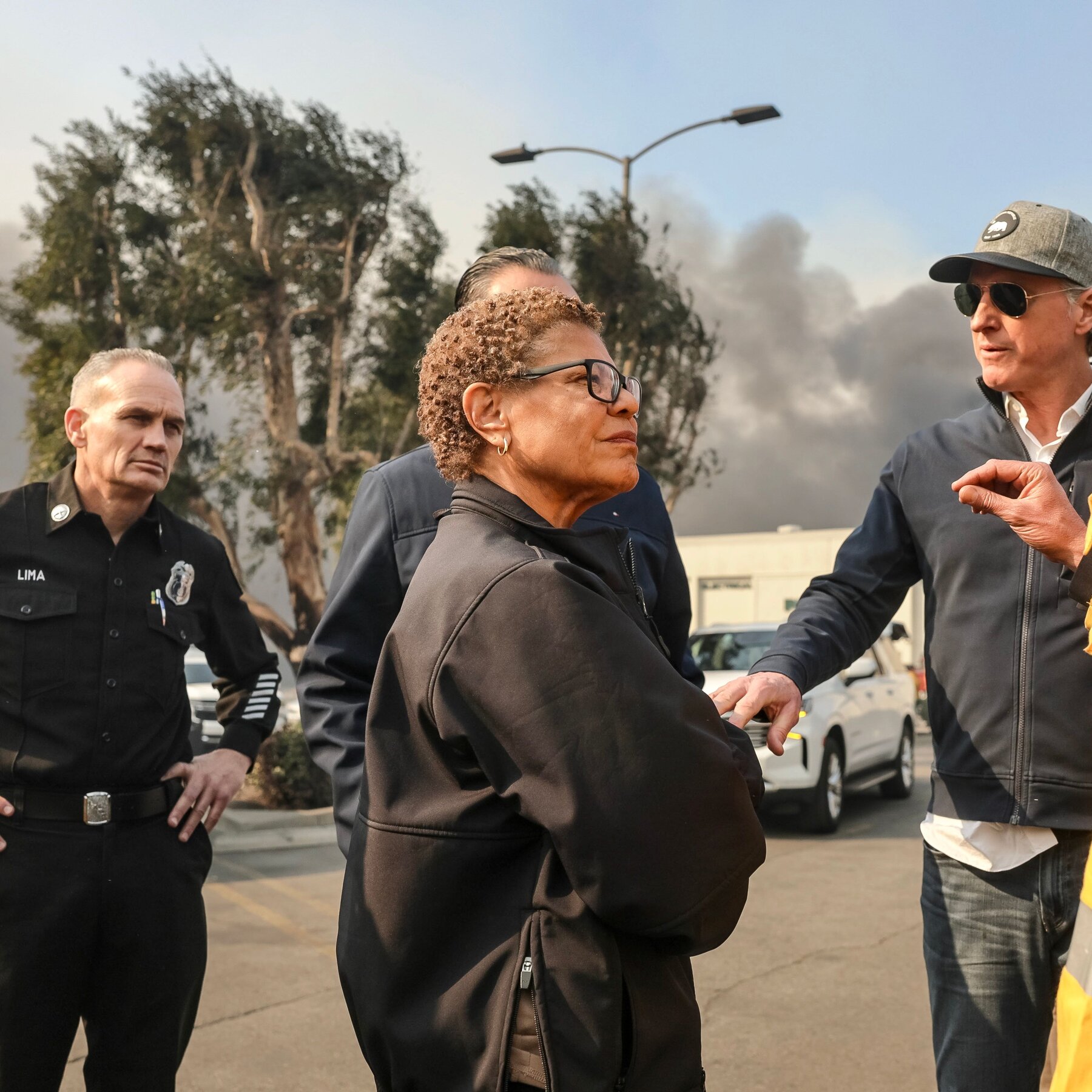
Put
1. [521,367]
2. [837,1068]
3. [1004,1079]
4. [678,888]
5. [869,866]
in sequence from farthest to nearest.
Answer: [869,866] → [837,1068] → [1004,1079] → [521,367] → [678,888]

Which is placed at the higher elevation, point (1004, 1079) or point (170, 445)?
point (170, 445)

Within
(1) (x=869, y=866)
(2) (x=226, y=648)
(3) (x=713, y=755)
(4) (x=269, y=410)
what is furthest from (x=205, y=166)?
(3) (x=713, y=755)

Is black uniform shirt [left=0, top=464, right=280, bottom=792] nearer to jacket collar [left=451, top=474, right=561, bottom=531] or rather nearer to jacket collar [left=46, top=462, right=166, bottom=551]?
jacket collar [left=46, top=462, right=166, bottom=551]

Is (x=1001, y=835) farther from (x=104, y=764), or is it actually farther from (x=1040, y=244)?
(x=104, y=764)

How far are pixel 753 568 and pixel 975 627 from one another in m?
40.6

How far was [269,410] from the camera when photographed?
15570mm

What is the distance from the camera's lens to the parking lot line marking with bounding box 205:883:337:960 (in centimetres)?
641

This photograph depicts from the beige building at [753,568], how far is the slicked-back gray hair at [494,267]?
3800 cm

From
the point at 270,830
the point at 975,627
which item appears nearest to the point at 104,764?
the point at 975,627

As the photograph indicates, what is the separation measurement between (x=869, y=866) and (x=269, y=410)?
10066 mm

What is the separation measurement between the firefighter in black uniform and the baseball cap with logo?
2026 mm

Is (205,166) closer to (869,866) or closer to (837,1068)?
(869,866)

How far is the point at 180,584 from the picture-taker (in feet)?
10.7

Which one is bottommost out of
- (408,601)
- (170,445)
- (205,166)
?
(408,601)
